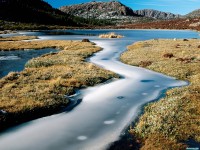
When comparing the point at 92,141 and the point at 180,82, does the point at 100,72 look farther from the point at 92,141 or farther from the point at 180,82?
the point at 92,141

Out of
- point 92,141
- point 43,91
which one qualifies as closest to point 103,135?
point 92,141

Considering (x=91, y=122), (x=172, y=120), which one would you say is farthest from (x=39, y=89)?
(x=172, y=120)

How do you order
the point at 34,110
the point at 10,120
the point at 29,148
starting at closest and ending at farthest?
the point at 29,148, the point at 10,120, the point at 34,110

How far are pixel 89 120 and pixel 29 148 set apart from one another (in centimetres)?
485

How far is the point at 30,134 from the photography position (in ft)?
53.2

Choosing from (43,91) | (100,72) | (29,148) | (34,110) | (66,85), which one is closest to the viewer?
(29,148)

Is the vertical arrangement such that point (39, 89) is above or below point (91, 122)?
above

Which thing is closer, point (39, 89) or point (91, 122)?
point (91, 122)

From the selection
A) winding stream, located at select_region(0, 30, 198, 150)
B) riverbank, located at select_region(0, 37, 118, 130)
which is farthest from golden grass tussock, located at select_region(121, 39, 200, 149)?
riverbank, located at select_region(0, 37, 118, 130)

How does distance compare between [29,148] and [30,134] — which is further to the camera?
[30,134]

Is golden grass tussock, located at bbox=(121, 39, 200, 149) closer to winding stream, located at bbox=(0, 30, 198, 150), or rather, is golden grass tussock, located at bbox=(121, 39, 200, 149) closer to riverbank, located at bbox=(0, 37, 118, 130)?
winding stream, located at bbox=(0, 30, 198, 150)

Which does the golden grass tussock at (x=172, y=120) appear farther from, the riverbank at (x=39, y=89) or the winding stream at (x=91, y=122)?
the riverbank at (x=39, y=89)

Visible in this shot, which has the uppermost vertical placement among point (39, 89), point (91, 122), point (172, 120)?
point (39, 89)

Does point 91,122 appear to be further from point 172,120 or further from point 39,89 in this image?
point 39,89
